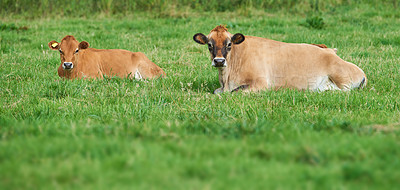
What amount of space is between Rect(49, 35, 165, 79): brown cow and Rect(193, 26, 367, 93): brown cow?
1703 mm

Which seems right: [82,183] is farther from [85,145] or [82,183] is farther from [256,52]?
[256,52]

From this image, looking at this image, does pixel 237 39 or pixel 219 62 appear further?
pixel 237 39

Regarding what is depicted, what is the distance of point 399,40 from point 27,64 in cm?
1016

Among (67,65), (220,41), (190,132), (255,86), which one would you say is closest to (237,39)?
(220,41)

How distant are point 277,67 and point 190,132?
4.13 meters

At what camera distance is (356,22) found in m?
16.2

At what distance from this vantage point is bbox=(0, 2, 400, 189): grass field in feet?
10.3

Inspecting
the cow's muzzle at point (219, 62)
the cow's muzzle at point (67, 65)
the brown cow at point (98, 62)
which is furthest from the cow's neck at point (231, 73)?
the cow's muzzle at point (67, 65)

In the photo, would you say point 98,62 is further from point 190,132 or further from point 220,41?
point 190,132

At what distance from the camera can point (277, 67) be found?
27.3 feet

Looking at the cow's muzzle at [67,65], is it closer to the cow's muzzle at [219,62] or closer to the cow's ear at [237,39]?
the cow's muzzle at [219,62]

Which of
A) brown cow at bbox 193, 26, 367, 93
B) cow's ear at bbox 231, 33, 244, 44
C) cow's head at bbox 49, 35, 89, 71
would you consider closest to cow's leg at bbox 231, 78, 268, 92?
brown cow at bbox 193, 26, 367, 93

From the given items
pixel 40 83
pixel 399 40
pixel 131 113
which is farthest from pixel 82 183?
pixel 399 40

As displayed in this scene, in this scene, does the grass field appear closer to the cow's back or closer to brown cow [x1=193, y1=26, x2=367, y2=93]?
brown cow [x1=193, y1=26, x2=367, y2=93]
